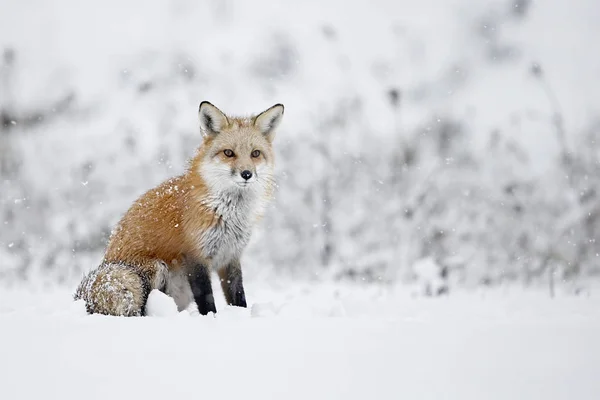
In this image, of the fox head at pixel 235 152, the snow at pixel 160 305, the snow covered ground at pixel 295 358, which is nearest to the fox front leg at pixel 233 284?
the fox head at pixel 235 152

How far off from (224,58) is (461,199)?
25.7ft

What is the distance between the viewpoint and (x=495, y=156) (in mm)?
10461

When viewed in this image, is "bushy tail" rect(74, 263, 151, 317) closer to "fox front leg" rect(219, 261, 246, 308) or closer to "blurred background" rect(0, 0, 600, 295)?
"fox front leg" rect(219, 261, 246, 308)

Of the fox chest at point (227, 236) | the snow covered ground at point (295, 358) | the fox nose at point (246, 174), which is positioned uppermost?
the fox nose at point (246, 174)

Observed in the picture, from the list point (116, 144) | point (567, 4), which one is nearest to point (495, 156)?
point (116, 144)

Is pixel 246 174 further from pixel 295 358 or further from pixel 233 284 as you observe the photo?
pixel 295 358

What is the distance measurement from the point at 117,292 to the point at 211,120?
5.20 ft

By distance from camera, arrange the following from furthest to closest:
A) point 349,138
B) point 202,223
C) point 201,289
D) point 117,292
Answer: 1. point 349,138
2. point 202,223
3. point 201,289
4. point 117,292

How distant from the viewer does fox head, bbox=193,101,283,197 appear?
15.6ft

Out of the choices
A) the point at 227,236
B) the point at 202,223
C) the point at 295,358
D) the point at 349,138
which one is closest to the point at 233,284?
the point at 227,236

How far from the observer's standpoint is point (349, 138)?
1144cm

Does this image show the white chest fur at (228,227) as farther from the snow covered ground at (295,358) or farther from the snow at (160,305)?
the snow covered ground at (295,358)

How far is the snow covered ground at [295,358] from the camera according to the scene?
264 cm

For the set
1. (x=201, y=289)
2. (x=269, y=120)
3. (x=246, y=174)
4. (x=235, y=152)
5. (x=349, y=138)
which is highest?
(x=349, y=138)
